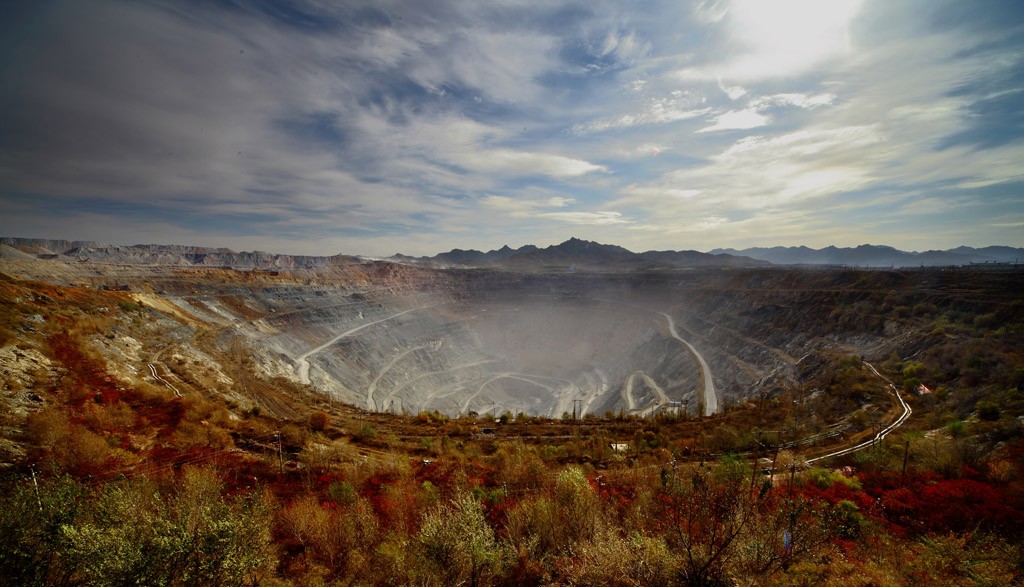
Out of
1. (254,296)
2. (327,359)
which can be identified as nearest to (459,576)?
(327,359)

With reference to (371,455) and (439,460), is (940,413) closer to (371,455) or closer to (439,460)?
(439,460)

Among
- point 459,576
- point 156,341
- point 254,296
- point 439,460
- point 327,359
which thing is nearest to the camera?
point 459,576

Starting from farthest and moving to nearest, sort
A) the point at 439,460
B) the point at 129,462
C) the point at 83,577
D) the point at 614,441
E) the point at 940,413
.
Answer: the point at 614,441
the point at 940,413
the point at 439,460
the point at 129,462
the point at 83,577

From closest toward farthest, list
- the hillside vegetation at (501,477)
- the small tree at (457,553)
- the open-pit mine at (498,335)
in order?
the hillside vegetation at (501,477), the small tree at (457,553), the open-pit mine at (498,335)

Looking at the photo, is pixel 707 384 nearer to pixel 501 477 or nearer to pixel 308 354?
pixel 501 477

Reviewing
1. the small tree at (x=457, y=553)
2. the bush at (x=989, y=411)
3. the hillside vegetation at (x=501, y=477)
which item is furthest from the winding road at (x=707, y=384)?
the small tree at (x=457, y=553)

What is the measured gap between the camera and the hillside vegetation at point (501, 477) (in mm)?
7867

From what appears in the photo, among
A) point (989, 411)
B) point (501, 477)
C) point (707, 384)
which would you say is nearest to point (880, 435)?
point (989, 411)

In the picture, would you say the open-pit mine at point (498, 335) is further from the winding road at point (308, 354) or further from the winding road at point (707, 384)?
the winding road at point (308, 354)

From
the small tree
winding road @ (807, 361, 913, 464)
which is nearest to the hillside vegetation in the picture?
the small tree

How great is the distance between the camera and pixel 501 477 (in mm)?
15352

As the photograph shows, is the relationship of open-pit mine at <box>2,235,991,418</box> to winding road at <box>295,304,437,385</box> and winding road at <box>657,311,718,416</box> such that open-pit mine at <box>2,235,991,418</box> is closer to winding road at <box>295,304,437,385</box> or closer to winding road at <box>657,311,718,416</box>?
winding road at <box>657,311,718,416</box>

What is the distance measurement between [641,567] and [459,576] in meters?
4.18

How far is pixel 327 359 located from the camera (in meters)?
54.8
